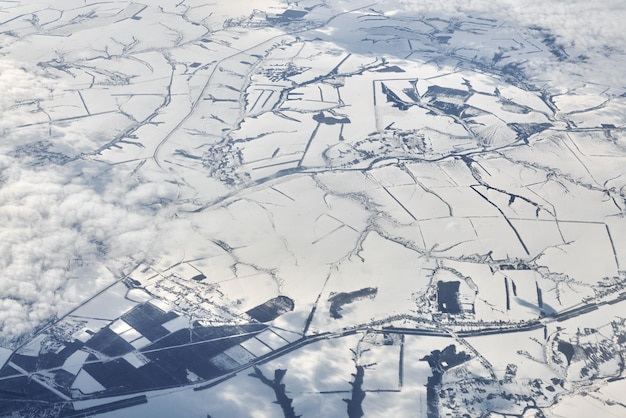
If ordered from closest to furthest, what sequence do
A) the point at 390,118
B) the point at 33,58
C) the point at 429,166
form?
the point at 429,166, the point at 390,118, the point at 33,58

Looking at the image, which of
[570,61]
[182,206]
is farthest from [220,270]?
[570,61]

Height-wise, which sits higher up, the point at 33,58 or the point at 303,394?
the point at 33,58

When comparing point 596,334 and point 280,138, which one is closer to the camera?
point 596,334

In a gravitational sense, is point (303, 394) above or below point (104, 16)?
below

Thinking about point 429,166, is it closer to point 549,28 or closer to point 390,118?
point 390,118

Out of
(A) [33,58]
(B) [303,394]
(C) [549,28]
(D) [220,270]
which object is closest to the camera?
(B) [303,394]

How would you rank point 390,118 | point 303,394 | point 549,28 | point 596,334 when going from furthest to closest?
point 549,28
point 390,118
point 596,334
point 303,394

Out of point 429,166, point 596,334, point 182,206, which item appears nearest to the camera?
point 596,334

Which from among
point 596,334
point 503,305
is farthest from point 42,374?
point 596,334

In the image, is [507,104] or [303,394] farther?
[507,104]

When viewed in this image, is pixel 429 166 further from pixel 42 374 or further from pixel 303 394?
pixel 42 374
